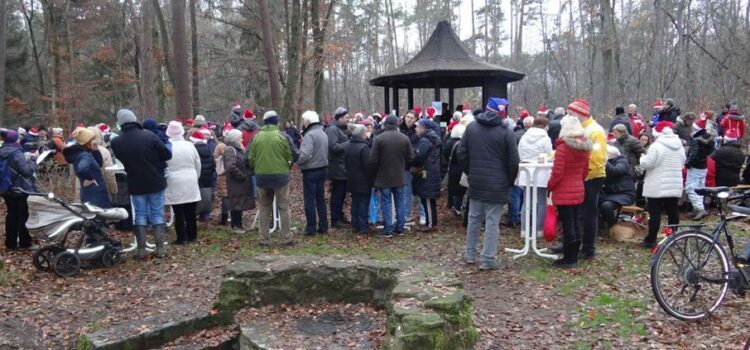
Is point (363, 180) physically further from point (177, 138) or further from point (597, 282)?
point (597, 282)

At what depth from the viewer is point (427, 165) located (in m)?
8.70

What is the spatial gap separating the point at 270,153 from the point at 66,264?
2910mm

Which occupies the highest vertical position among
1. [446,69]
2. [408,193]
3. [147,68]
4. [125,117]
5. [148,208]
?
[147,68]

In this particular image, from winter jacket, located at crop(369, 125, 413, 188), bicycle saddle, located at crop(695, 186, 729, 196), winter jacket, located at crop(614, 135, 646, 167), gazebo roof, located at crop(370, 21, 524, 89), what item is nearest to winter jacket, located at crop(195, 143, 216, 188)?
winter jacket, located at crop(369, 125, 413, 188)

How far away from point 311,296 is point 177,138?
383 centimetres

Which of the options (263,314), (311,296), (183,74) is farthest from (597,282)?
(183,74)

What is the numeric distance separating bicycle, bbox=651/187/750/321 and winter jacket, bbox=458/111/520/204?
76.0 inches

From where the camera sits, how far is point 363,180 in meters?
8.52

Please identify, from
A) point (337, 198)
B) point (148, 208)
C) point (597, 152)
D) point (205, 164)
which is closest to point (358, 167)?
point (337, 198)

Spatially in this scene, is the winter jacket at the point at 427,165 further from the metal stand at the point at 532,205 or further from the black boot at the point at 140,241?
the black boot at the point at 140,241

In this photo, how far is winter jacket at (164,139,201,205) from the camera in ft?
25.0

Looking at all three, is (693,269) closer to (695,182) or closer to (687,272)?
(687,272)

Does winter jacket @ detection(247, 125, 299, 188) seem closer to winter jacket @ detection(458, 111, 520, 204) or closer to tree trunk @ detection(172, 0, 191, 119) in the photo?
winter jacket @ detection(458, 111, 520, 204)

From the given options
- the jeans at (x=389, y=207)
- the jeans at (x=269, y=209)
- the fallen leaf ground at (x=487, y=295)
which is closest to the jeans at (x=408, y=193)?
the jeans at (x=389, y=207)
